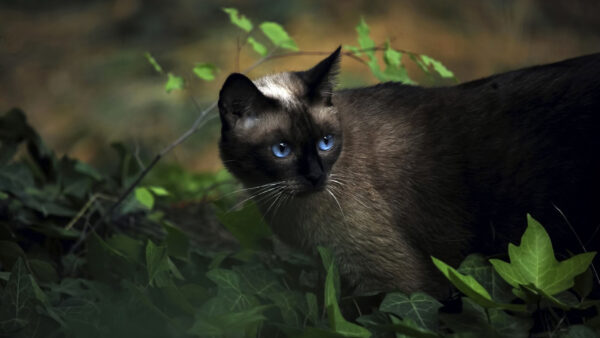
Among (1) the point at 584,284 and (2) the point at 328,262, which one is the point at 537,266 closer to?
(1) the point at 584,284

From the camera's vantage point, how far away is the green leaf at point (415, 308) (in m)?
1.85

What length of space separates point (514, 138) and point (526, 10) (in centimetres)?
425

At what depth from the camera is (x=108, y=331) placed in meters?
1.87

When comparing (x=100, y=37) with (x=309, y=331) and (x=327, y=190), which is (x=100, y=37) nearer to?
(x=327, y=190)

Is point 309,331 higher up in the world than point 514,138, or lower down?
lower down

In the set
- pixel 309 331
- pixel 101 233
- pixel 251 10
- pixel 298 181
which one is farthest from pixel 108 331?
pixel 251 10

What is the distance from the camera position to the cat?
223 centimetres

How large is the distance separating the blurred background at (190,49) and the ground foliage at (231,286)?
78.0 inches

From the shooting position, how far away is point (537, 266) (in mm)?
1739

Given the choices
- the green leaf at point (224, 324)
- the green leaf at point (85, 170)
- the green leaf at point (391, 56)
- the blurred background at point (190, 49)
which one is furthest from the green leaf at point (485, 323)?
the blurred background at point (190, 49)

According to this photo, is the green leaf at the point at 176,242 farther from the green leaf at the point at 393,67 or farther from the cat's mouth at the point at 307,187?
the green leaf at the point at 393,67

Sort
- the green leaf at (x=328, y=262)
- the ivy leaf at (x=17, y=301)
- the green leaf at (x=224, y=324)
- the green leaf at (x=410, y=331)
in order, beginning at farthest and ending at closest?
the green leaf at (x=328, y=262), the ivy leaf at (x=17, y=301), the green leaf at (x=224, y=324), the green leaf at (x=410, y=331)

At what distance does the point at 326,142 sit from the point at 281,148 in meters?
0.19

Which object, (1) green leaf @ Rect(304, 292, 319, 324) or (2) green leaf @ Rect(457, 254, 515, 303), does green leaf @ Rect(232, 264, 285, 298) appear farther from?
(2) green leaf @ Rect(457, 254, 515, 303)
